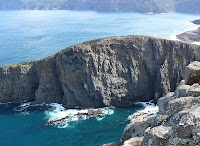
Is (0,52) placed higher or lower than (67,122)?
higher

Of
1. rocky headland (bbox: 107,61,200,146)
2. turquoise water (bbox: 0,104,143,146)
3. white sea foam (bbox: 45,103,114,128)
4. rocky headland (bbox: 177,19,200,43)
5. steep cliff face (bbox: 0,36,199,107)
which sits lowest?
turquoise water (bbox: 0,104,143,146)

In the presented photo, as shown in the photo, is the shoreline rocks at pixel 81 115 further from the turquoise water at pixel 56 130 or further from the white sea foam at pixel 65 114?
the turquoise water at pixel 56 130

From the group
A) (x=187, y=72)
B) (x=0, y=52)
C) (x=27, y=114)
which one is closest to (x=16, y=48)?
(x=0, y=52)

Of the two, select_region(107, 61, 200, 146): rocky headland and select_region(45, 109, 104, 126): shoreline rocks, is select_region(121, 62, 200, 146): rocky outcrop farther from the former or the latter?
select_region(45, 109, 104, 126): shoreline rocks

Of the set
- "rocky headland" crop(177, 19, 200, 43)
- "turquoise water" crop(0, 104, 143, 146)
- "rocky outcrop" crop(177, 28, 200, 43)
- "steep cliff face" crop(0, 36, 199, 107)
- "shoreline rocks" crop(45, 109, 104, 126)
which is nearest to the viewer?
"turquoise water" crop(0, 104, 143, 146)

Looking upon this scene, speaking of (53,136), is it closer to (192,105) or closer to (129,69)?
(129,69)

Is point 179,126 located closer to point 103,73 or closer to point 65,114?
point 65,114

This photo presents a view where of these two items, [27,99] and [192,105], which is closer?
[192,105]

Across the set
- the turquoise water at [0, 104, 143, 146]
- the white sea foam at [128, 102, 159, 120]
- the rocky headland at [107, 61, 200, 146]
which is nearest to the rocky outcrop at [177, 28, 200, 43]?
the white sea foam at [128, 102, 159, 120]

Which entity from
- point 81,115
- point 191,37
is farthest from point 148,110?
point 191,37
